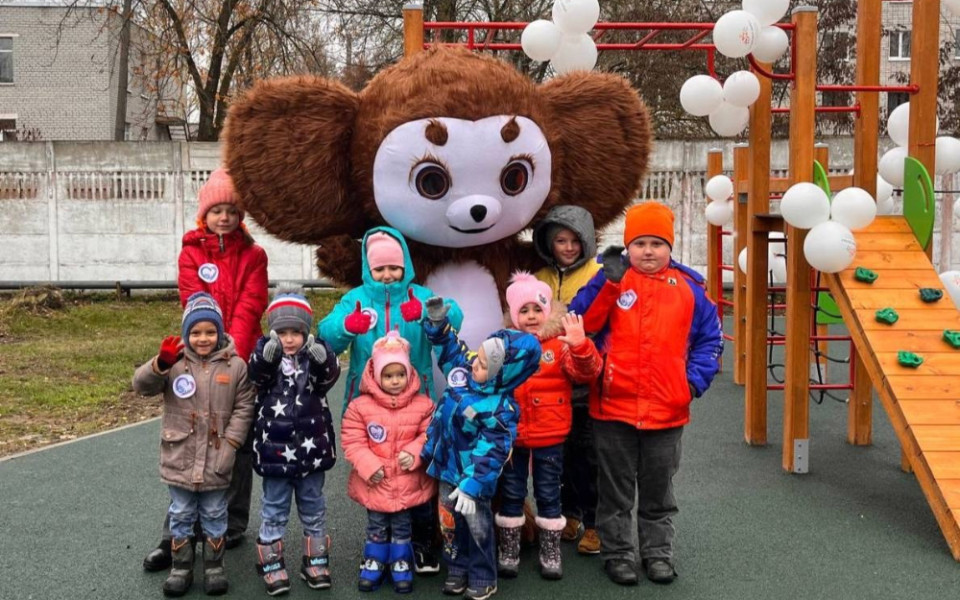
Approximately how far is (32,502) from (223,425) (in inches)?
82.8

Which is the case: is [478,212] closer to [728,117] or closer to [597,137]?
[597,137]

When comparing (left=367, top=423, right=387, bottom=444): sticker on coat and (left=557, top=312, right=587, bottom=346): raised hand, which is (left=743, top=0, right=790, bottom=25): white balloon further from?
(left=367, top=423, right=387, bottom=444): sticker on coat

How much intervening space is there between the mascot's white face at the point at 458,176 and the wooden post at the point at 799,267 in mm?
2016

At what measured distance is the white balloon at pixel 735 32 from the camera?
17.2ft

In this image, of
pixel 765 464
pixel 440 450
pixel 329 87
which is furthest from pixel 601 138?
pixel 765 464

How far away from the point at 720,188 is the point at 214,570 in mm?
6619

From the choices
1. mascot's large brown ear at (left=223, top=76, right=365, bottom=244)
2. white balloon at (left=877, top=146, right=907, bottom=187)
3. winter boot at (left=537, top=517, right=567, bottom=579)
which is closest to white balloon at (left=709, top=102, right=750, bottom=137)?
white balloon at (left=877, top=146, right=907, bottom=187)

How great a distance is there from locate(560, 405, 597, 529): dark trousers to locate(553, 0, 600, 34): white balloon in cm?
255

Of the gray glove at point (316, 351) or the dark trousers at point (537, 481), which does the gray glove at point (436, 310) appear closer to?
the gray glove at point (316, 351)

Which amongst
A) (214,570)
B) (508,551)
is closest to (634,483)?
(508,551)

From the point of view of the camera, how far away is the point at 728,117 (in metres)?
6.38

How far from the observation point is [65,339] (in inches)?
446

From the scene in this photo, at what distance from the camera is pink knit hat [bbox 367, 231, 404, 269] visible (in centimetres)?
394

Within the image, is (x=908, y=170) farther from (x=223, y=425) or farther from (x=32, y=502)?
(x=32, y=502)
